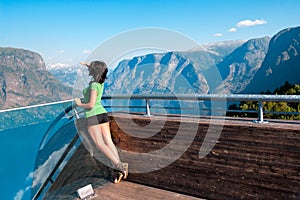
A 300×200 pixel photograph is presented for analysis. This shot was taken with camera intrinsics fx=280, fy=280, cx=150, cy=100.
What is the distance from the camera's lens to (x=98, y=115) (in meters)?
4.53

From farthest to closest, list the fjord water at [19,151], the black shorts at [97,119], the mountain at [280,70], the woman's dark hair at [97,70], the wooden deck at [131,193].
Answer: the mountain at [280,70]
the fjord water at [19,151]
the black shorts at [97,119]
the wooden deck at [131,193]
the woman's dark hair at [97,70]

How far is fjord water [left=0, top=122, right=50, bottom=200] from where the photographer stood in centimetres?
959

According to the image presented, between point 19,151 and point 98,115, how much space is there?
6.94m

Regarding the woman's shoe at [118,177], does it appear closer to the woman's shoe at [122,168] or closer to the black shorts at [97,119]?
the woman's shoe at [122,168]

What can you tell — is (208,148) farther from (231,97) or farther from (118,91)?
(118,91)

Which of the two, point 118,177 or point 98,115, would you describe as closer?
point 98,115

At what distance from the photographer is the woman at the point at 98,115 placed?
4160 mm

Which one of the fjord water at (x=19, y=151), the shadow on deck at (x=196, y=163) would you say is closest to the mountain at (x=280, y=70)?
the fjord water at (x=19, y=151)

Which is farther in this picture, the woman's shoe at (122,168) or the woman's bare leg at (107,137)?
the woman's shoe at (122,168)

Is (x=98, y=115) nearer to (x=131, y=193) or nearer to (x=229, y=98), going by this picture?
(x=131, y=193)

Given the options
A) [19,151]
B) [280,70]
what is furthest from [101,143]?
[280,70]

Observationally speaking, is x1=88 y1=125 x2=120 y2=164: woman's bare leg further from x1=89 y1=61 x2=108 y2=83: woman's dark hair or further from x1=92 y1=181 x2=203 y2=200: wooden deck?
x1=89 y1=61 x2=108 y2=83: woman's dark hair

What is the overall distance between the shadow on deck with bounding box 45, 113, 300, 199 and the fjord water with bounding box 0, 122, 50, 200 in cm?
448

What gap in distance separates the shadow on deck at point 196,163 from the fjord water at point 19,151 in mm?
4483
